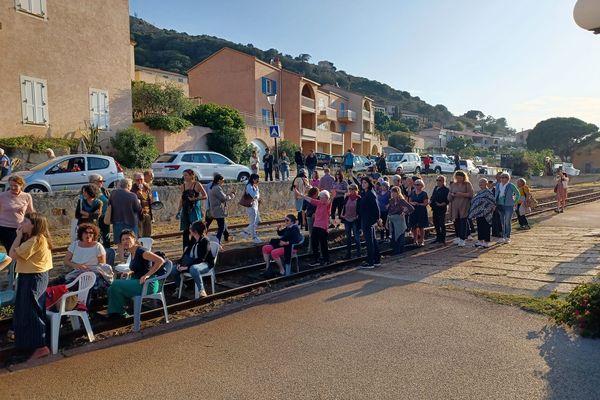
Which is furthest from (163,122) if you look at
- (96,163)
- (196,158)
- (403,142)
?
(403,142)

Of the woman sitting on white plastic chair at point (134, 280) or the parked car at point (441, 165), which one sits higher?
the parked car at point (441, 165)

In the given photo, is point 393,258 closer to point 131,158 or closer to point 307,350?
point 307,350

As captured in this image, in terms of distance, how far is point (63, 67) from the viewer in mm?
19469

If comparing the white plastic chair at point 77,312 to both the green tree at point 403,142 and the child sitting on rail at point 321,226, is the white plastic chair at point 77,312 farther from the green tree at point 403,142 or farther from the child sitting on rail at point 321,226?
the green tree at point 403,142

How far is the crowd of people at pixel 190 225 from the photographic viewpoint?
5.23 m

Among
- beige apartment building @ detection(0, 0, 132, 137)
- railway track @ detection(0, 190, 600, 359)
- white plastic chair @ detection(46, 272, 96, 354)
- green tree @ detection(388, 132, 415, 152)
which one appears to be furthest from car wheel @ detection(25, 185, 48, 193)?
green tree @ detection(388, 132, 415, 152)

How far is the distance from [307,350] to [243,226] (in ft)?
30.0

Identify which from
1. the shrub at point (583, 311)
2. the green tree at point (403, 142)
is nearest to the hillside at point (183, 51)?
the green tree at point (403, 142)

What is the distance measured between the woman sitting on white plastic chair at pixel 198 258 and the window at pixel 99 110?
15.4 m

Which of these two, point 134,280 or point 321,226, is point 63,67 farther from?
point 134,280

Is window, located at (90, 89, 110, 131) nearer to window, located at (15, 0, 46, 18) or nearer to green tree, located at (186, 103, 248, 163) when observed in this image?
window, located at (15, 0, 46, 18)

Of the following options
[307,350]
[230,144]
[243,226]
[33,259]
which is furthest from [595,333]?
[230,144]

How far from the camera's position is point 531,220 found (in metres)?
16.8

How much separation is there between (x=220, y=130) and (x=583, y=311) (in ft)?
75.9
